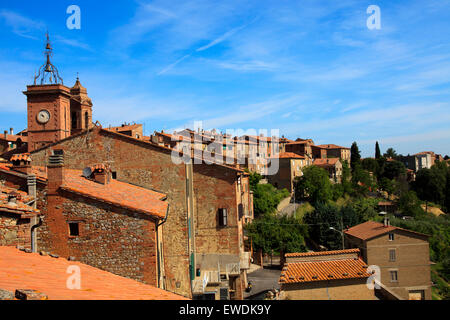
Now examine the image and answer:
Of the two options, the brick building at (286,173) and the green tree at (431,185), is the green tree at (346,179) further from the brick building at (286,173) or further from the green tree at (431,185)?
the green tree at (431,185)

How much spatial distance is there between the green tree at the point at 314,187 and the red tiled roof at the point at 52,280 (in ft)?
194

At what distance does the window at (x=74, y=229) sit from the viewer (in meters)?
12.3

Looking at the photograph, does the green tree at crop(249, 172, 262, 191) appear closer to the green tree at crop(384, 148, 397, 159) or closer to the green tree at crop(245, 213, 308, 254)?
Answer: the green tree at crop(245, 213, 308, 254)

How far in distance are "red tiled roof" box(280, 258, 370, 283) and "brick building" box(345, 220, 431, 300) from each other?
1376 cm

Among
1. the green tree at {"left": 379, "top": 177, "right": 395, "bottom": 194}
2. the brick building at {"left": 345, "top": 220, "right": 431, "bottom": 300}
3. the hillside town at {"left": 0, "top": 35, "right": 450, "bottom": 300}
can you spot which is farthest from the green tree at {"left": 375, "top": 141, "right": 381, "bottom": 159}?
the brick building at {"left": 345, "top": 220, "right": 431, "bottom": 300}

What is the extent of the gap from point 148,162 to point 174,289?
6.27 metres

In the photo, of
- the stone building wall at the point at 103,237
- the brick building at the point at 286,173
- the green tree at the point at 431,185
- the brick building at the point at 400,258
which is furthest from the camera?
the green tree at the point at 431,185

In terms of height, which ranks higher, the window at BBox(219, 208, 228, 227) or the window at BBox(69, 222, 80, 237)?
the window at BBox(69, 222, 80, 237)

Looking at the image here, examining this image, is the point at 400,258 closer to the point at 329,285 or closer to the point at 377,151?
the point at 329,285

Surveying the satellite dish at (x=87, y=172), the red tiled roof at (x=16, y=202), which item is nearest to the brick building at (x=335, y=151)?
the satellite dish at (x=87, y=172)

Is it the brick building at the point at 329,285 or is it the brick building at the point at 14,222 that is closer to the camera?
the brick building at the point at 14,222

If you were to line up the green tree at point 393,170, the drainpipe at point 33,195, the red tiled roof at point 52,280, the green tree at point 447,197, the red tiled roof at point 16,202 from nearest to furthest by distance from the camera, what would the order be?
the red tiled roof at point 52,280, the red tiled roof at point 16,202, the drainpipe at point 33,195, the green tree at point 447,197, the green tree at point 393,170

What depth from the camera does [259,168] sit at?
72.4 meters

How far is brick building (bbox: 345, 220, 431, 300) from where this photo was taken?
30.1 metres
